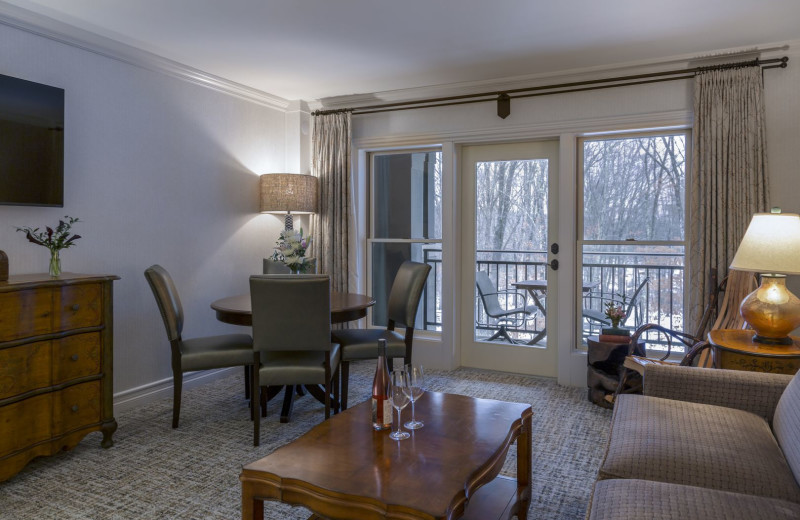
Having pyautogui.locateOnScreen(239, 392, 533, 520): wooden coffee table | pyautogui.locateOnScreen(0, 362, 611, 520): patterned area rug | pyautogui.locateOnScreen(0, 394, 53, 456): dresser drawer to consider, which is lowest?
pyautogui.locateOnScreen(0, 362, 611, 520): patterned area rug

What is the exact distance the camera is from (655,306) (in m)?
4.12

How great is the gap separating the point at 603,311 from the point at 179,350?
308 cm

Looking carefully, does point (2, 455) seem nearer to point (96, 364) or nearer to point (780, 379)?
point (96, 364)

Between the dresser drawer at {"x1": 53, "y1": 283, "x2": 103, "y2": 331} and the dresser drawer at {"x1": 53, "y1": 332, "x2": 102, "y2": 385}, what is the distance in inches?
2.7

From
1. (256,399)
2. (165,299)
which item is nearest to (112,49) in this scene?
(165,299)

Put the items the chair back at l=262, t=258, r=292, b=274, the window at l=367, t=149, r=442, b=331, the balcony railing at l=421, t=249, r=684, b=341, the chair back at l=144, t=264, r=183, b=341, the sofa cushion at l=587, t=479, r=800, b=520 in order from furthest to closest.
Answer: the window at l=367, t=149, r=442, b=331 → the chair back at l=262, t=258, r=292, b=274 → the balcony railing at l=421, t=249, r=684, b=341 → the chair back at l=144, t=264, r=183, b=341 → the sofa cushion at l=587, t=479, r=800, b=520

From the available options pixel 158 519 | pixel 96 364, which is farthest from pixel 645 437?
pixel 96 364

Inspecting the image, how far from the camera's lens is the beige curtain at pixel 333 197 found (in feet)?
16.1

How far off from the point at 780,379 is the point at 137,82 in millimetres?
4029

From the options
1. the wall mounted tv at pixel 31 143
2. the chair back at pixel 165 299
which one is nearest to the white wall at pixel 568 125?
the chair back at pixel 165 299

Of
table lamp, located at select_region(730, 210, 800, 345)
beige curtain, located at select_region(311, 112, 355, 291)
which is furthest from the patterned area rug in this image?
beige curtain, located at select_region(311, 112, 355, 291)

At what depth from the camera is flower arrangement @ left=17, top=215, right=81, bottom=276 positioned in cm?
293

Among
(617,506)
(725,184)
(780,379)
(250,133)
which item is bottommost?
(617,506)

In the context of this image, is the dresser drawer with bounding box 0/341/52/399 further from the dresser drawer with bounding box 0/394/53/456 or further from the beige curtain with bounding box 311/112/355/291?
the beige curtain with bounding box 311/112/355/291
